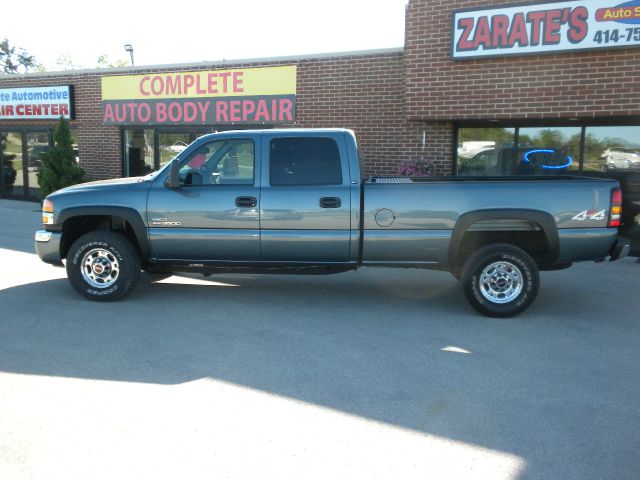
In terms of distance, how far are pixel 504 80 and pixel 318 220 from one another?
5.94 meters

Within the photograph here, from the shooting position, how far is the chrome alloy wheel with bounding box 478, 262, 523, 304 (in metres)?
6.36

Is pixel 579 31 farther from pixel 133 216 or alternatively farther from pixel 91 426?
pixel 91 426

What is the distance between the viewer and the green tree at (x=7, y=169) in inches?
750

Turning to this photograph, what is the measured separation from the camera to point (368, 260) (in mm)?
6508

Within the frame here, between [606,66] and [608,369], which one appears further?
[606,66]

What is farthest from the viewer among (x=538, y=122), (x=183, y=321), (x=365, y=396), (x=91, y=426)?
(x=538, y=122)

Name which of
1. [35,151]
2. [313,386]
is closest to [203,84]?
[35,151]

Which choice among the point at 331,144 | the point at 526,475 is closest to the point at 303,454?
the point at 526,475

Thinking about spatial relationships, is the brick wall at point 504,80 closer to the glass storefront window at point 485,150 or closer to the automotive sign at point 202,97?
the glass storefront window at point 485,150

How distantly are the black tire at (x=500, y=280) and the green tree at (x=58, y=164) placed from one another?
493 inches

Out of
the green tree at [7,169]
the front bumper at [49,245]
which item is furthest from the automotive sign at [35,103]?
the front bumper at [49,245]

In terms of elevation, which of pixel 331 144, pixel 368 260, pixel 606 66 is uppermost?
pixel 606 66

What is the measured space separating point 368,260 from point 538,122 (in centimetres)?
658

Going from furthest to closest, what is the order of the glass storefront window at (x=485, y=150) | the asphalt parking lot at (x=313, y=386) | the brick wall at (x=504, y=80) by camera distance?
the glass storefront window at (x=485, y=150)
the brick wall at (x=504, y=80)
the asphalt parking lot at (x=313, y=386)
